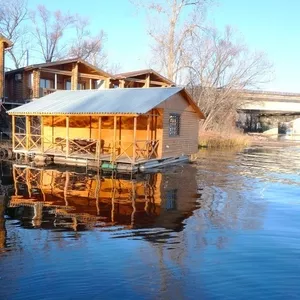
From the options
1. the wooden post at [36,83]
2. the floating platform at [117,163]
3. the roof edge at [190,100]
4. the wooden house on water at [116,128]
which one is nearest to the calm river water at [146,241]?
the floating platform at [117,163]

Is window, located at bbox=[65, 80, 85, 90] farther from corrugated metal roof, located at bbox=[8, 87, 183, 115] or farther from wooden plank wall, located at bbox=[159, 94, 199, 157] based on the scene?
wooden plank wall, located at bbox=[159, 94, 199, 157]

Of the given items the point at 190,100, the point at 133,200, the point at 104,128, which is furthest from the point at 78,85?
the point at 133,200

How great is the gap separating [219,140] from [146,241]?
30.8m

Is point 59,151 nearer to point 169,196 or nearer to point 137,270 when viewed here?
point 169,196

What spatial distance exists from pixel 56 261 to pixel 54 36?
54.1 metres

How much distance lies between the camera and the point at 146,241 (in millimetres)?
7391

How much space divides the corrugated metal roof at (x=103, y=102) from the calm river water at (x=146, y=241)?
4.42 metres

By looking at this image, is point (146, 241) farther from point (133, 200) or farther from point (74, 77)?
point (74, 77)

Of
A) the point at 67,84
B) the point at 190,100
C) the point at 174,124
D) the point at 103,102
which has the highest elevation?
the point at 67,84

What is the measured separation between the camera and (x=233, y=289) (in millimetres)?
5500

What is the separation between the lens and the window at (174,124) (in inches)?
768

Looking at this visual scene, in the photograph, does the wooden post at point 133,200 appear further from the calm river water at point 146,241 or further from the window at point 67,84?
the window at point 67,84

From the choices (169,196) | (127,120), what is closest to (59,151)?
(127,120)

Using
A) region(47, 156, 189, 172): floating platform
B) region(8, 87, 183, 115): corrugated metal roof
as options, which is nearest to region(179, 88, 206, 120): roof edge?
region(8, 87, 183, 115): corrugated metal roof
